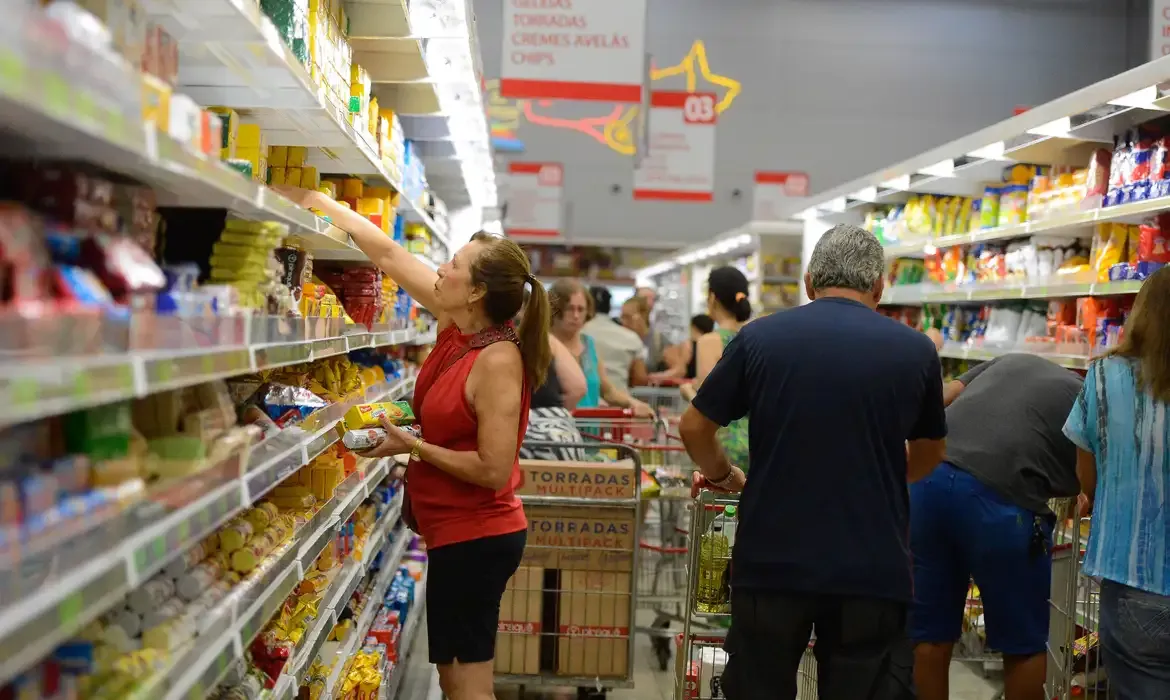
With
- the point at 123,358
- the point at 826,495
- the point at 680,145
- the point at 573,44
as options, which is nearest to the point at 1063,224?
the point at 826,495

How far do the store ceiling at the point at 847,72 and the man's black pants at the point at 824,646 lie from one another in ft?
48.2

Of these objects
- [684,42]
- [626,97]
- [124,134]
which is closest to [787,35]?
[684,42]

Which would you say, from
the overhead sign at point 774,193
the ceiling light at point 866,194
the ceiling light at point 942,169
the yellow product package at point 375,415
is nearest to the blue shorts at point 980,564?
the yellow product package at point 375,415

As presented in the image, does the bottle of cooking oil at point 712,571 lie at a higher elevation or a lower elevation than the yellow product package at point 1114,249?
lower

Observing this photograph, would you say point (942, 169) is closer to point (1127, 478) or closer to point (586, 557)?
point (586, 557)

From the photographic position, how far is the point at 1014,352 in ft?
14.5

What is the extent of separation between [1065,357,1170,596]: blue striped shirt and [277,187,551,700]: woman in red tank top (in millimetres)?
1515

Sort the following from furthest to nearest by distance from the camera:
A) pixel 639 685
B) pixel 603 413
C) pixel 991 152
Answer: pixel 603 413 → pixel 991 152 → pixel 639 685

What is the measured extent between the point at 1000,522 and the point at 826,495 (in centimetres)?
130

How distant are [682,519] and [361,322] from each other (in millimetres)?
2401

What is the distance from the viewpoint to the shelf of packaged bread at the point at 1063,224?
428 centimetres

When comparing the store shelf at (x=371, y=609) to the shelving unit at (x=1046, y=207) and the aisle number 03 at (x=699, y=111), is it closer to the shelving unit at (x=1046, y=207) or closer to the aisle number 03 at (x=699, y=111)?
the shelving unit at (x=1046, y=207)

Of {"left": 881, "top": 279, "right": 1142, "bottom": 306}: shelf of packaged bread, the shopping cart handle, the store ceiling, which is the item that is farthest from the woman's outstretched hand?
the store ceiling

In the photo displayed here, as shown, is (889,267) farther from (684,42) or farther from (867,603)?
(684,42)
